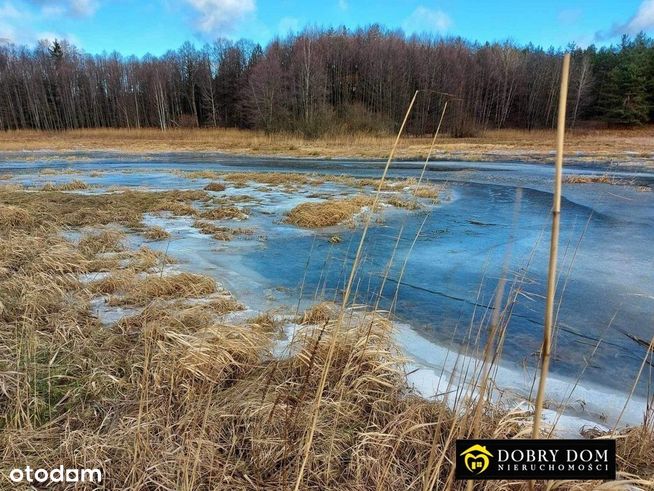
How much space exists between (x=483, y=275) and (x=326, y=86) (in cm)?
4353

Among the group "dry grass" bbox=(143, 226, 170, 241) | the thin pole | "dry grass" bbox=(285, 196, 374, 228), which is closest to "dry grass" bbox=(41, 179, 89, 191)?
"dry grass" bbox=(143, 226, 170, 241)

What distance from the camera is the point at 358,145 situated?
3002cm

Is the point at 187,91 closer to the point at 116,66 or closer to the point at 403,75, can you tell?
the point at 116,66

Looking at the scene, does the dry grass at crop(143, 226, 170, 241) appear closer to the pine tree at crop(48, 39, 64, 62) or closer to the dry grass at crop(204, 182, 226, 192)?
the dry grass at crop(204, 182, 226, 192)

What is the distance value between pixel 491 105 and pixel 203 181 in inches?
1804

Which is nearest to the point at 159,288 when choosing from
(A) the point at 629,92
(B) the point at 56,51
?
(A) the point at 629,92

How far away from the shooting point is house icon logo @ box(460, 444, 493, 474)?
0.95 meters

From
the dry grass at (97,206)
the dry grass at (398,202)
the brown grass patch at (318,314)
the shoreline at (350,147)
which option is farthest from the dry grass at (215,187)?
the shoreline at (350,147)

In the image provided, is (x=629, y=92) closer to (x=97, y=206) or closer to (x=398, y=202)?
(x=398, y=202)

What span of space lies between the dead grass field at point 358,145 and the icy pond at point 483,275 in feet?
49.1

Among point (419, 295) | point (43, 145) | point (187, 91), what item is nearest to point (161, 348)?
point (419, 295)

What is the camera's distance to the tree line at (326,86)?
3909cm

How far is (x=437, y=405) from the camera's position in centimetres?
243

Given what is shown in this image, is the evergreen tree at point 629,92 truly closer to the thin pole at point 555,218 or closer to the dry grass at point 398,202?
the dry grass at point 398,202
